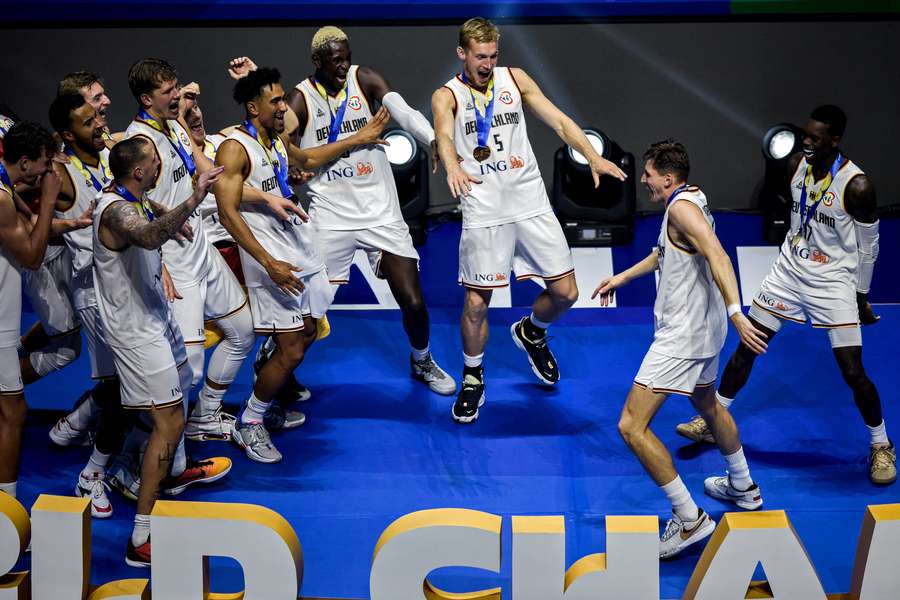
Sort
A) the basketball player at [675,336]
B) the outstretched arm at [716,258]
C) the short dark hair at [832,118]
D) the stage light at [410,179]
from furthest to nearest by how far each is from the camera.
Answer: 1. the stage light at [410,179]
2. the short dark hair at [832,118]
3. the basketball player at [675,336]
4. the outstretched arm at [716,258]

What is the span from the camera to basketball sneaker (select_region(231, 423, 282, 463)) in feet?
20.4

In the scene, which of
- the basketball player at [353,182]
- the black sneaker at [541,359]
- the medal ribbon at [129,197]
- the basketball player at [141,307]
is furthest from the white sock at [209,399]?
the black sneaker at [541,359]

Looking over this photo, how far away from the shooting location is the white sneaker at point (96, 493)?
568cm

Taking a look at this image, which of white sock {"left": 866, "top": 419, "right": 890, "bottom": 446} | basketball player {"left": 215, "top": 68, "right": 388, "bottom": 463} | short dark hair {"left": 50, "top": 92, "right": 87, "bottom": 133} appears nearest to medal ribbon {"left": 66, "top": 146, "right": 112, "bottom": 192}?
short dark hair {"left": 50, "top": 92, "right": 87, "bottom": 133}

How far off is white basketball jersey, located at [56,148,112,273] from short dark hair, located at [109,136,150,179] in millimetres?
839

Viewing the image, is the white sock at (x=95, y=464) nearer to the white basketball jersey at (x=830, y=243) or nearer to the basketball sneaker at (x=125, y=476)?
the basketball sneaker at (x=125, y=476)

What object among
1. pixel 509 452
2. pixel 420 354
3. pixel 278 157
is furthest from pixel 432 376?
pixel 278 157

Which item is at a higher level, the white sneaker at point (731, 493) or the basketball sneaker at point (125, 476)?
the basketball sneaker at point (125, 476)

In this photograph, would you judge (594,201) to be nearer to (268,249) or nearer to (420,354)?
(420,354)

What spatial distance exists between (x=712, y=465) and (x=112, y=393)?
3.24 metres

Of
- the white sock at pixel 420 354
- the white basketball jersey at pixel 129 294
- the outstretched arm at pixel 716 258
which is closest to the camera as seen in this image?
the outstretched arm at pixel 716 258

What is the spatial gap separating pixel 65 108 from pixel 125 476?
1933 mm

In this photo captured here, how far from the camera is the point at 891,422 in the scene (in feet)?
21.4

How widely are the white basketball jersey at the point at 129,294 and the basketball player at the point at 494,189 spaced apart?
1955 millimetres
